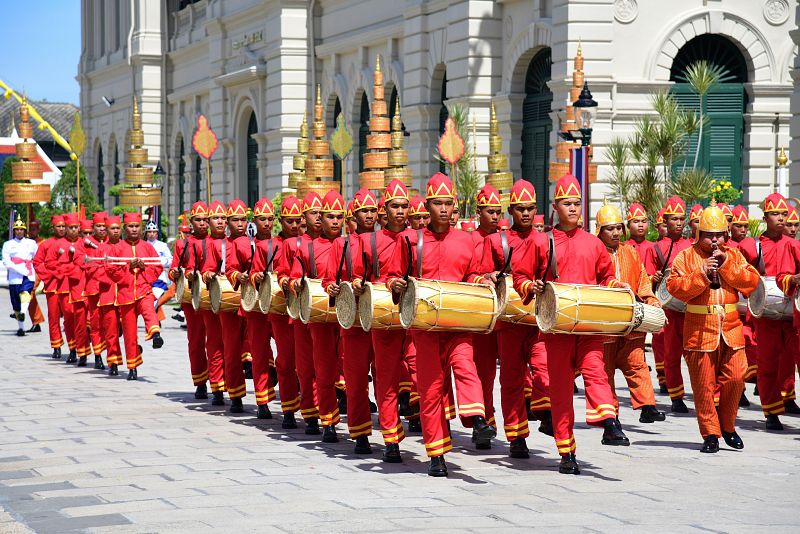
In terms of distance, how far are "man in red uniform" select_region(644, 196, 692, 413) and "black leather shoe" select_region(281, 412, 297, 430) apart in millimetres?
3450

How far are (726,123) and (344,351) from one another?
57.3ft

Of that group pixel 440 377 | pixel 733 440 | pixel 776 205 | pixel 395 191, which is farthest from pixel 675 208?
pixel 440 377

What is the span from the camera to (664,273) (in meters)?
14.5

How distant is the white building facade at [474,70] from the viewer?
26.8 m

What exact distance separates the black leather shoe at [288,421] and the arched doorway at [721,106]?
1585cm

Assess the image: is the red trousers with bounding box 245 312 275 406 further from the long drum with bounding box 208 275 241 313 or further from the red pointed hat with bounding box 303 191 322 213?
the red pointed hat with bounding box 303 191 322 213

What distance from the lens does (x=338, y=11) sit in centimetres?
4031

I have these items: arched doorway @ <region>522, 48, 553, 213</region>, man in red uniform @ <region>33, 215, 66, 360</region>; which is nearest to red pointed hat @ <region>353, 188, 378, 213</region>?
man in red uniform @ <region>33, 215, 66, 360</region>

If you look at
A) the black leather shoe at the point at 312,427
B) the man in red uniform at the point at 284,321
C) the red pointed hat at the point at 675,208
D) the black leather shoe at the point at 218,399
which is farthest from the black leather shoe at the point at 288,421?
the red pointed hat at the point at 675,208

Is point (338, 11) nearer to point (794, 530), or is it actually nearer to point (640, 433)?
point (640, 433)

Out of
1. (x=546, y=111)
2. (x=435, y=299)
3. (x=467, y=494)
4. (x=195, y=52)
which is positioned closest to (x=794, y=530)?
(x=467, y=494)

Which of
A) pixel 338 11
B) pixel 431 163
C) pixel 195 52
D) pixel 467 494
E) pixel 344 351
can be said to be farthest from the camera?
pixel 195 52

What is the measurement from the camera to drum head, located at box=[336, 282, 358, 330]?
11.0 metres

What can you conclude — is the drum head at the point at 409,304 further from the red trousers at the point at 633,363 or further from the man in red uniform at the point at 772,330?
the man in red uniform at the point at 772,330
